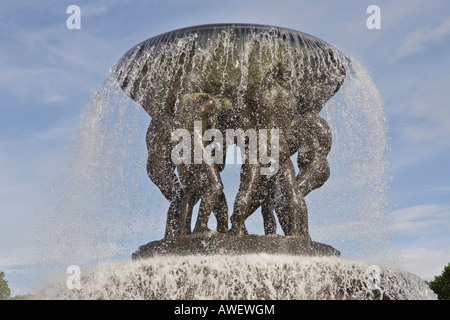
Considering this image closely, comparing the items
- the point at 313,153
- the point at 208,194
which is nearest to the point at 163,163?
the point at 208,194

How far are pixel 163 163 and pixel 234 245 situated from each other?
7.59 feet

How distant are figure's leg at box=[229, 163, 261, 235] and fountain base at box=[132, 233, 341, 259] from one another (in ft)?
1.40

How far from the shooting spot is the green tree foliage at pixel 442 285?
18.8 m

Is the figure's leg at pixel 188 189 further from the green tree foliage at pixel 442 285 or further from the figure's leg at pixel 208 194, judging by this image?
the green tree foliage at pixel 442 285

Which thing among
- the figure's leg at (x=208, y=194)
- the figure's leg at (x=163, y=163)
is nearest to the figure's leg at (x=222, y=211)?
the figure's leg at (x=208, y=194)

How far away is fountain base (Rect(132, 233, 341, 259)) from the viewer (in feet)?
30.7

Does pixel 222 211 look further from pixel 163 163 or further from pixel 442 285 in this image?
pixel 442 285

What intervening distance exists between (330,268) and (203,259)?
73.9 inches

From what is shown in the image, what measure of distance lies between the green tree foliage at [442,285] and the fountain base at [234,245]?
34.9 feet

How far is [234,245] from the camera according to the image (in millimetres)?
9367

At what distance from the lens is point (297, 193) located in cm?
1032

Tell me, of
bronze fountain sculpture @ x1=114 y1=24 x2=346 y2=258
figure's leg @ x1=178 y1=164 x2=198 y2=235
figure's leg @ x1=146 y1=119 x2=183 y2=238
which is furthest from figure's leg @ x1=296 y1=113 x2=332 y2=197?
figure's leg @ x1=146 y1=119 x2=183 y2=238
